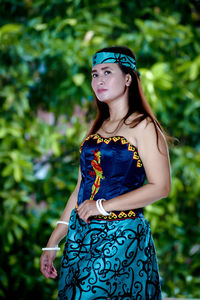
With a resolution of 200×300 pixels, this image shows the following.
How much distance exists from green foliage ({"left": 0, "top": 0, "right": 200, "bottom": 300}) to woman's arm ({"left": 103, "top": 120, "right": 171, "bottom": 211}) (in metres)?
1.36

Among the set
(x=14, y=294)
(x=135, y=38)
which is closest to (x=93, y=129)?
(x=135, y=38)

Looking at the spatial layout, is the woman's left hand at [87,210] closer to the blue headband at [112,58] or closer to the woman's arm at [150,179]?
the woman's arm at [150,179]

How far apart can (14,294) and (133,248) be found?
6.17 feet

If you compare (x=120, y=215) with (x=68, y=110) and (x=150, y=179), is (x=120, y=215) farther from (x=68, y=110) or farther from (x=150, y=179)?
(x=68, y=110)

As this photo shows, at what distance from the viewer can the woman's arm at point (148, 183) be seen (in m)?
1.06

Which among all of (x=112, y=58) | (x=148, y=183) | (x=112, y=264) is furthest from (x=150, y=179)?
(x=112, y=58)

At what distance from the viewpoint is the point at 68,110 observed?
268 centimetres

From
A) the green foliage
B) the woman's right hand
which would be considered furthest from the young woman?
the green foliage

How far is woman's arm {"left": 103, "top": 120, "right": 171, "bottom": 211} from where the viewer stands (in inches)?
41.9

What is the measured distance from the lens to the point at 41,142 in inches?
98.4

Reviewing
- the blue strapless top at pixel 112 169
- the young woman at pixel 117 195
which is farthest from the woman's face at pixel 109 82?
the blue strapless top at pixel 112 169

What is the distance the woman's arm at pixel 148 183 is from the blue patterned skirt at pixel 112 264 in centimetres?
5

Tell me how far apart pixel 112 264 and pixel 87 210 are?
0.49ft

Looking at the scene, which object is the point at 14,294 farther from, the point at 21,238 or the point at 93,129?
the point at 93,129
